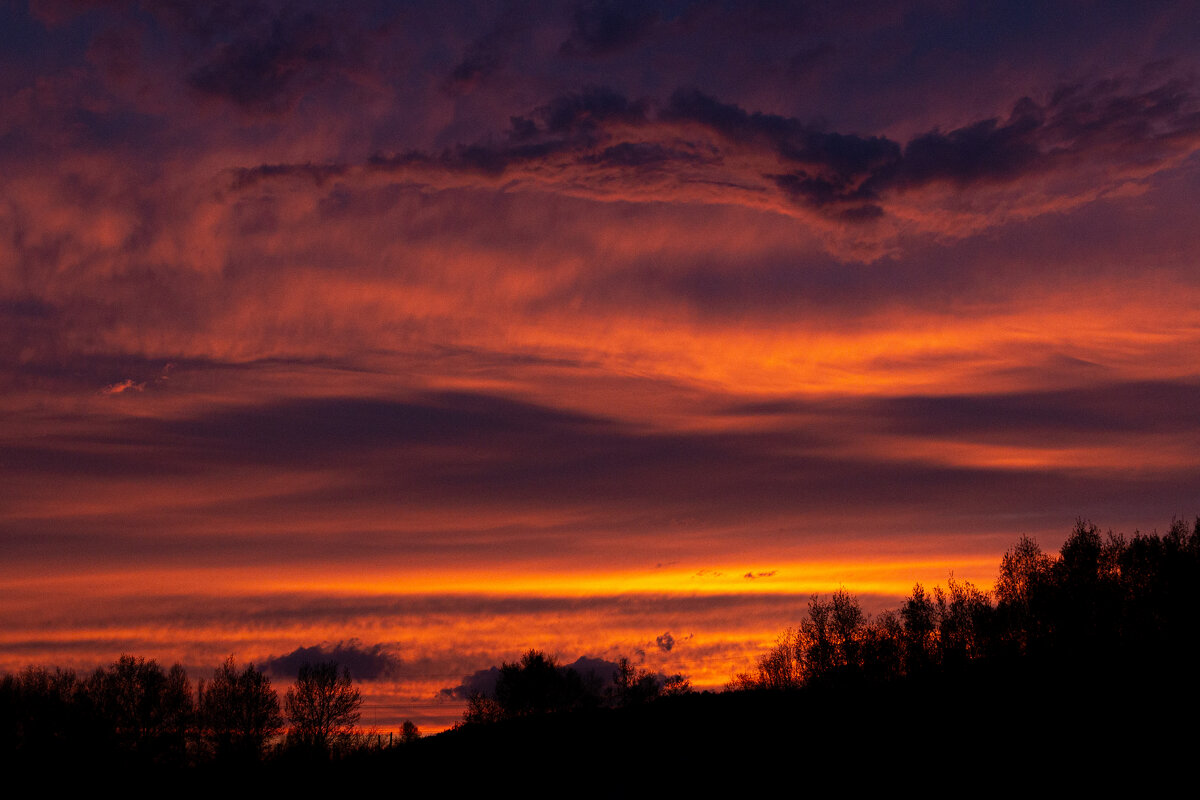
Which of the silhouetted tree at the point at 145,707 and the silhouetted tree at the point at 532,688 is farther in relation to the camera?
the silhouetted tree at the point at 532,688

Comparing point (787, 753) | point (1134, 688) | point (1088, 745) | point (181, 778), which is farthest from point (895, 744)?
point (181, 778)

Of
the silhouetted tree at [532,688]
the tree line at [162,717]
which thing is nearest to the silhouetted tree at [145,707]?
the tree line at [162,717]

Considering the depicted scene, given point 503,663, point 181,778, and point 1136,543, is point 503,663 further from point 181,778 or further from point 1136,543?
point 1136,543

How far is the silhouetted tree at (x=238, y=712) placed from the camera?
94.4 meters

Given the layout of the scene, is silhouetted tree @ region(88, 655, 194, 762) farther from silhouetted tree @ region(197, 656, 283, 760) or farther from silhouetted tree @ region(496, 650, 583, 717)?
silhouetted tree @ region(496, 650, 583, 717)

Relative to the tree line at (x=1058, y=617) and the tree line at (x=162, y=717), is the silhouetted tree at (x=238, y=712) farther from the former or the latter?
the tree line at (x=1058, y=617)

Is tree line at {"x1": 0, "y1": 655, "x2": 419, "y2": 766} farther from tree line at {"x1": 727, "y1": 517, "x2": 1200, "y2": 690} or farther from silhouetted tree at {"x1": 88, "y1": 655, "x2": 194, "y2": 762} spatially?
tree line at {"x1": 727, "y1": 517, "x2": 1200, "y2": 690}

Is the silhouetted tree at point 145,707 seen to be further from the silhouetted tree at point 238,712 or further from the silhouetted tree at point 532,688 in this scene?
the silhouetted tree at point 532,688

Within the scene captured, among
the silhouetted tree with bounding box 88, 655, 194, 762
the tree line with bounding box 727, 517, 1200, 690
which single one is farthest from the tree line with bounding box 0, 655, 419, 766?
the tree line with bounding box 727, 517, 1200, 690

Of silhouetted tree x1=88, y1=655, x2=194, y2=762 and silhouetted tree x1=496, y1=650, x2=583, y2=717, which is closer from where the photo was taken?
silhouetted tree x1=88, y1=655, x2=194, y2=762

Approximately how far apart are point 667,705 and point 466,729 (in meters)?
16.7

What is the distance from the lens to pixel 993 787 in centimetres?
3734

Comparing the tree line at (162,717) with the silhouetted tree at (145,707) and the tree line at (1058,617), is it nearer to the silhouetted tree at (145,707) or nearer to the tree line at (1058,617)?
the silhouetted tree at (145,707)

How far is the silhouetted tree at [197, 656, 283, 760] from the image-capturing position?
9444cm
